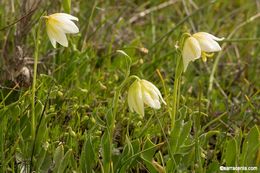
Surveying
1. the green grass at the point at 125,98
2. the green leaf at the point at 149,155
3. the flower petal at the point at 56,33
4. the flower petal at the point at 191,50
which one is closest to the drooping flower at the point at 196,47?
the flower petal at the point at 191,50

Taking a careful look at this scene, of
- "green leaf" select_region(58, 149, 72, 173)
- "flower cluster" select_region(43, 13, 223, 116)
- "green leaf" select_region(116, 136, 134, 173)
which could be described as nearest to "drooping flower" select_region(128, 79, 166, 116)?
"flower cluster" select_region(43, 13, 223, 116)

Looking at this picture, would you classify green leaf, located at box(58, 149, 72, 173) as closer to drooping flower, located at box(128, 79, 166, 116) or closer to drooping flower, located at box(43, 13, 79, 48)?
drooping flower, located at box(128, 79, 166, 116)

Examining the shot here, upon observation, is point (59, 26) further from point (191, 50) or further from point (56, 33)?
point (191, 50)

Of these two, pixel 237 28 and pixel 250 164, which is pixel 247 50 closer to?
pixel 237 28

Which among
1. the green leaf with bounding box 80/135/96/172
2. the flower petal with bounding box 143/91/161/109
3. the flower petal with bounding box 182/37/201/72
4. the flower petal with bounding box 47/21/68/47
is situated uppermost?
the flower petal with bounding box 47/21/68/47

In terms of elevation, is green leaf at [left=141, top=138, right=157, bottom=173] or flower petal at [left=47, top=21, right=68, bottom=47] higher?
flower petal at [left=47, top=21, right=68, bottom=47]
